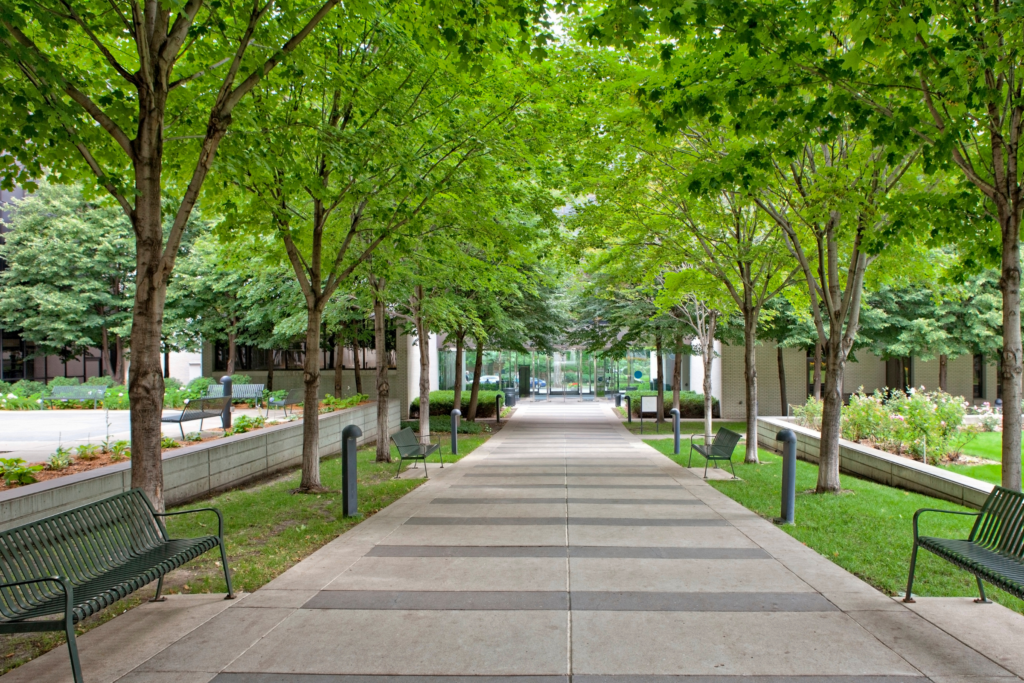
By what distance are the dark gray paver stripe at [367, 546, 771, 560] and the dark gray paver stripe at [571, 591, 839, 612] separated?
1093 millimetres

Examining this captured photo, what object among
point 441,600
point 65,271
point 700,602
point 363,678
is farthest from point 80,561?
point 65,271

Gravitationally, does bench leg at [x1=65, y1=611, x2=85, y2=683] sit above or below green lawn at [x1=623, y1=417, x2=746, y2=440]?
above

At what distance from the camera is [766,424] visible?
54.6ft

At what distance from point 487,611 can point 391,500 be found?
4.85 m

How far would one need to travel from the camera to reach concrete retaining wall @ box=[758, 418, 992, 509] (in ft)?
27.1

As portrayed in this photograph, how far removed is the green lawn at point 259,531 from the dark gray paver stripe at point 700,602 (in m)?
2.86

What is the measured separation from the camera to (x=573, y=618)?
4.61 meters

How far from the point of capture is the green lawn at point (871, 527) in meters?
5.40

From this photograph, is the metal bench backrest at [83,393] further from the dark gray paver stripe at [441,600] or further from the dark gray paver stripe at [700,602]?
the dark gray paver stripe at [700,602]

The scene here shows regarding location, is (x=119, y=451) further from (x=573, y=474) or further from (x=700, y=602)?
(x=700, y=602)

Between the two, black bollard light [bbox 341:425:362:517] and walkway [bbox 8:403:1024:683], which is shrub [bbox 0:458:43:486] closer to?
walkway [bbox 8:403:1024:683]

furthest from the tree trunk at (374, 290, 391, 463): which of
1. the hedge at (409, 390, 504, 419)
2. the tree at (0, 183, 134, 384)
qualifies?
the tree at (0, 183, 134, 384)

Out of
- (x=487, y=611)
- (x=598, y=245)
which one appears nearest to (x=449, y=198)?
(x=598, y=245)

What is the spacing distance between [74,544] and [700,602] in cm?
456
